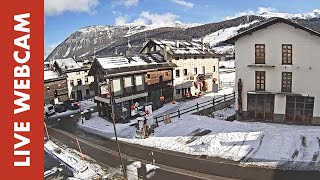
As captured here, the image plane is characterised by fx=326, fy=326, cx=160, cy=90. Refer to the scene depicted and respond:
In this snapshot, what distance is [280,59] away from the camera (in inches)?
1177

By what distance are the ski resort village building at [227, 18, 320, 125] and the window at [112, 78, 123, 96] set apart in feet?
44.5

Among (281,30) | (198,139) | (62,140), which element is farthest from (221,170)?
(62,140)

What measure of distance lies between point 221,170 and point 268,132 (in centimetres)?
842

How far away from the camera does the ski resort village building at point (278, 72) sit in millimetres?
28953

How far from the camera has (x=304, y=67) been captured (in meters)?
29.1

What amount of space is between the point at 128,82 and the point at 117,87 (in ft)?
5.61

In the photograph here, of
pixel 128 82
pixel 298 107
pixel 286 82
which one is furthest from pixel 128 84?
pixel 298 107

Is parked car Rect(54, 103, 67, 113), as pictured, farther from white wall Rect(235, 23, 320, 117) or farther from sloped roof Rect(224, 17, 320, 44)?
white wall Rect(235, 23, 320, 117)

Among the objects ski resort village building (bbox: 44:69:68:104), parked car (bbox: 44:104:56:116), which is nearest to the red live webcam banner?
parked car (bbox: 44:104:56:116)

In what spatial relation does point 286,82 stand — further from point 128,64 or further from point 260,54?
point 128,64

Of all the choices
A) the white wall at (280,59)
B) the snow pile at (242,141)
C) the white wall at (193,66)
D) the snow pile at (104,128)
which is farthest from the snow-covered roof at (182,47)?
the snow pile at (242,141)

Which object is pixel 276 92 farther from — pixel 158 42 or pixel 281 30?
pixel 158 42

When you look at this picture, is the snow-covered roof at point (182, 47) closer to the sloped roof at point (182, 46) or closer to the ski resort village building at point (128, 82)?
the sloped roof at point (182, 46)

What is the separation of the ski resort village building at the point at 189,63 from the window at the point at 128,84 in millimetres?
9879
